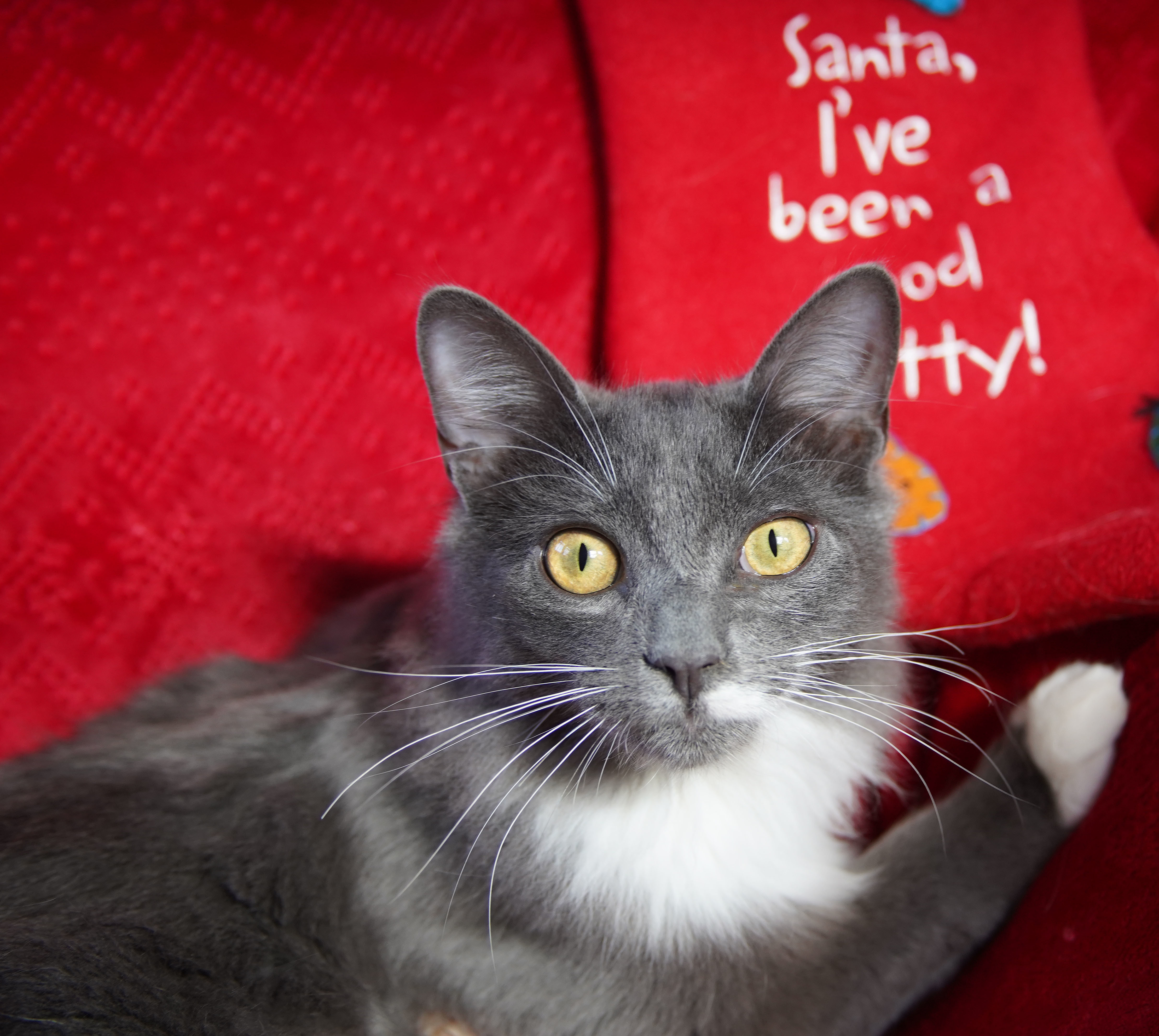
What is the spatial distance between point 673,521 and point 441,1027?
2.30 ft

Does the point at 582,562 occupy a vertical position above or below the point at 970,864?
above

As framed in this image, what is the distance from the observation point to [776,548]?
41.2 inches

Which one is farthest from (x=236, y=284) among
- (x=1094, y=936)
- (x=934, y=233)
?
(x=1094, y=936)

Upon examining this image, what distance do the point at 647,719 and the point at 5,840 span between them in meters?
0.81

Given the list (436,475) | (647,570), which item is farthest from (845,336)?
(436,475)

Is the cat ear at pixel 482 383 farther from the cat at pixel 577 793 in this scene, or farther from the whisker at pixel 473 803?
the whisker at pixel 473 803

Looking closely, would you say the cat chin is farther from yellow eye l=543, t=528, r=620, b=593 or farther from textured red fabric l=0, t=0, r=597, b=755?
textured red fabric l=0, t=0, r=597, b=755

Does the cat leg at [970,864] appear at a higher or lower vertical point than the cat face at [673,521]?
lower

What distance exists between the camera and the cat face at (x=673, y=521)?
97 centimetres

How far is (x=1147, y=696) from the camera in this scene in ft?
3.83

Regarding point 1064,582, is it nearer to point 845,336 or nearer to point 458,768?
point 845,336

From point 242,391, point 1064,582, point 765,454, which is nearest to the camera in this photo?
point 765,454

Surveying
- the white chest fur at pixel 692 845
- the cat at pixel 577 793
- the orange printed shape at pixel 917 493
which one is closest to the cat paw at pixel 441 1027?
the cat at pixel 577 793

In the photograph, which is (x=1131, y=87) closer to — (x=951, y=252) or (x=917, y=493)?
(x=951, y=252)
